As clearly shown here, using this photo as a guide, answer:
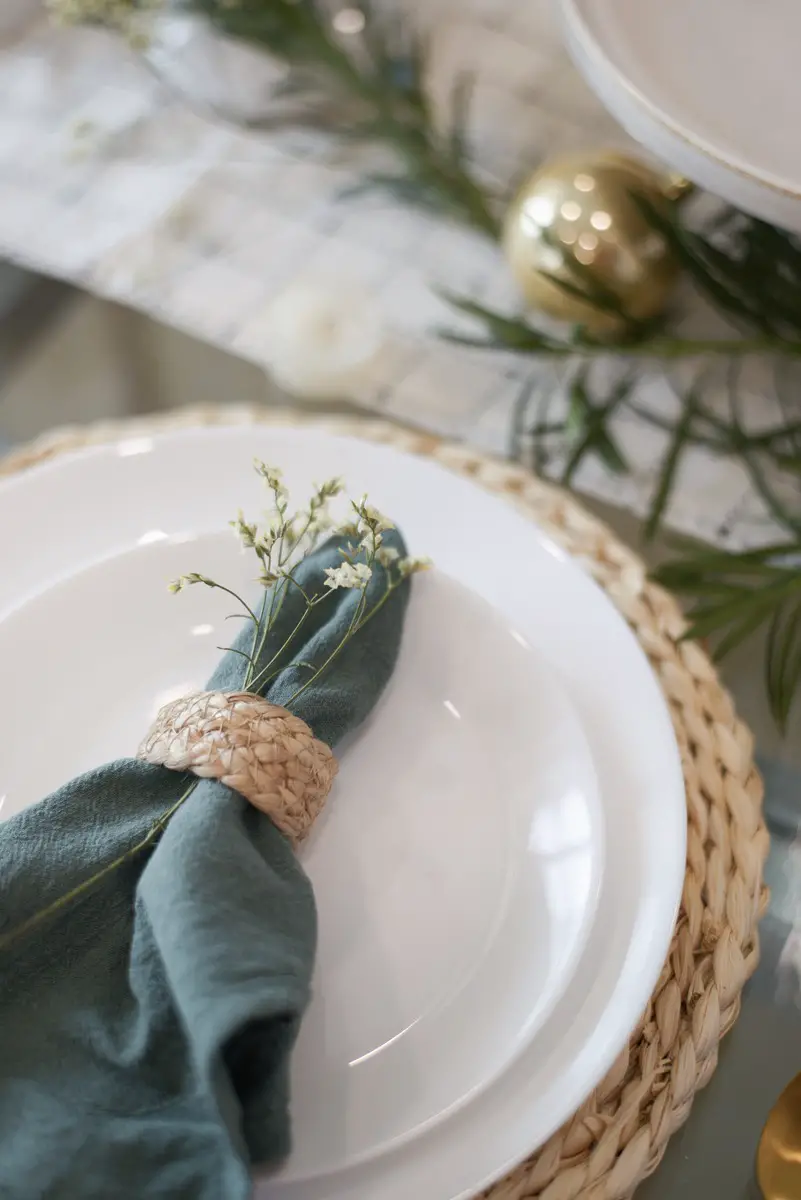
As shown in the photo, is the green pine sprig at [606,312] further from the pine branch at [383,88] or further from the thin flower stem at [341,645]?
the thin flower stem at [341,645]

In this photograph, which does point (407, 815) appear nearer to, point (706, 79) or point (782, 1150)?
point (782, 1150)

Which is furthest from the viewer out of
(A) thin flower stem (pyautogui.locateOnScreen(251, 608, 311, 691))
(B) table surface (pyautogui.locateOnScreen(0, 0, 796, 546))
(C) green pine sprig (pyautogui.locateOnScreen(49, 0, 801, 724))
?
(B) table surface (pyautogui.locateOnScreen(0, 0, 796, 546))

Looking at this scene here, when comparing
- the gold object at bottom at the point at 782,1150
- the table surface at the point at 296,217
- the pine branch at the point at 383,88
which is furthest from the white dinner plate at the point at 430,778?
the pine branch at the point at 383,88

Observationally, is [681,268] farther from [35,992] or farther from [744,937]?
[35,992]

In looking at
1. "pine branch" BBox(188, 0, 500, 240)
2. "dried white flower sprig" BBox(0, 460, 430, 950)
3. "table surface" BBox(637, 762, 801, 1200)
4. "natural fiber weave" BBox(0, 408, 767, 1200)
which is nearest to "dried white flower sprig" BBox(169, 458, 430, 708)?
"dried white flower sprig" BBox(0, 460, 430, 950)

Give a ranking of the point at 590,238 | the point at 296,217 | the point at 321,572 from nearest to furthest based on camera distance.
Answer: the point at 321,572 < the point at 590,238 < the point at 296,217

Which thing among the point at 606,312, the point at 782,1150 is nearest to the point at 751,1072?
the point at 782,1150

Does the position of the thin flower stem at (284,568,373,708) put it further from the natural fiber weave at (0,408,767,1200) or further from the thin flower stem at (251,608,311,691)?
the natural fiber weave at (0,408,767,1200)
